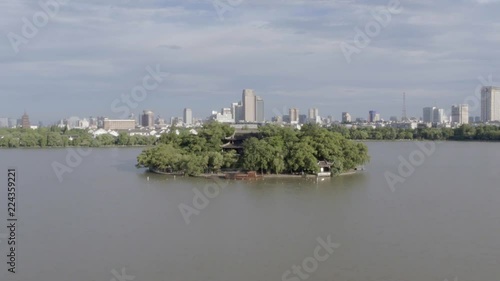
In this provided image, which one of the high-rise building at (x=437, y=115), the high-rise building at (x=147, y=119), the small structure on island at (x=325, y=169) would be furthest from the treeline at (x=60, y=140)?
the high-rise building at (x=437, y=115)

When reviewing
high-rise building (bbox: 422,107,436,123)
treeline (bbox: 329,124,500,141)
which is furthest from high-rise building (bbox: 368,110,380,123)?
treeline (bbox: 329,124,500,141)

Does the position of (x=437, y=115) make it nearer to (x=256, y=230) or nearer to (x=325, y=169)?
(x=325, y=169)

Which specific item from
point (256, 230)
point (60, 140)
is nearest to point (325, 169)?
point (256, 230)

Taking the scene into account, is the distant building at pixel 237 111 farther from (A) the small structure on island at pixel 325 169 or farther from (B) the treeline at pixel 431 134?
(A) the small structure on island at pixel 325 169

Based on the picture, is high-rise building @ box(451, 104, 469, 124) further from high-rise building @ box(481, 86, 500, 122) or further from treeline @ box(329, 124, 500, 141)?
treeline @ box(329, 124, 500, 141)

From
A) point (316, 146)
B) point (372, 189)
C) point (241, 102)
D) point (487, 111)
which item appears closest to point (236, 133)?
point (316, 146)

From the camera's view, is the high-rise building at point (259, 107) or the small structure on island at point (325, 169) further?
the high-rise building at point (259, 107)

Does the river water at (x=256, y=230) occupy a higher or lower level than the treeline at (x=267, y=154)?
lower
